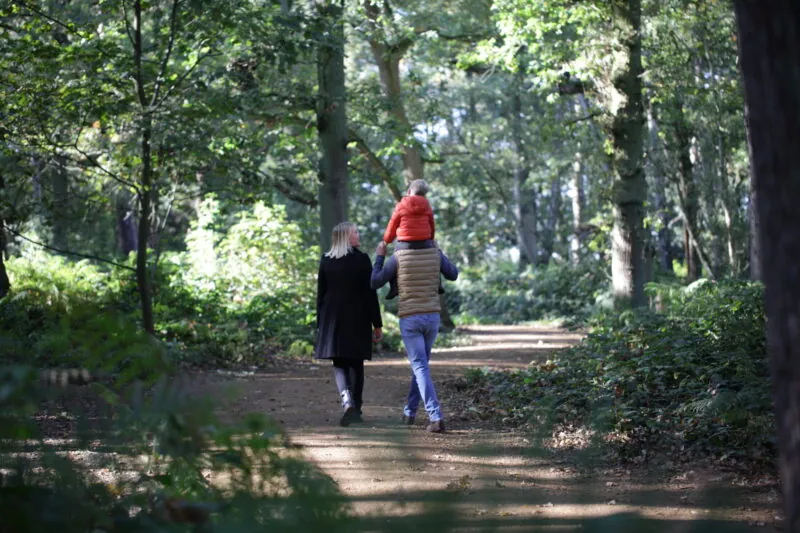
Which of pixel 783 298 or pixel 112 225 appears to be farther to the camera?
pixel 112 225

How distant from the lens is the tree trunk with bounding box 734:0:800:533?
7.72ft

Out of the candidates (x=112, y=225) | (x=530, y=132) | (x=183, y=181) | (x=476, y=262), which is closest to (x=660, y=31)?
(x=183, y=181)

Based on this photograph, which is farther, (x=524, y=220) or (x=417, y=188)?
(x=524, y=220)

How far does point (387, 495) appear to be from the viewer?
1890 mm

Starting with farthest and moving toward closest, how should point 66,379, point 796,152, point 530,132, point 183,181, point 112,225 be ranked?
point 530,132, point 112,225, point 183,181, point 66,379, point 796,152

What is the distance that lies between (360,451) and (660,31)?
57.6 feet

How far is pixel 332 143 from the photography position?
55.4 feet

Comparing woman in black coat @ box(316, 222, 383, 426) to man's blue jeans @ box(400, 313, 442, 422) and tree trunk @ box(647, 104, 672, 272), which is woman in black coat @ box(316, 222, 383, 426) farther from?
tree trunk @ box(647, 104, 672, 272)

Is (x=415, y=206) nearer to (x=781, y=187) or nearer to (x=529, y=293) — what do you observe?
(x=781, y=187)

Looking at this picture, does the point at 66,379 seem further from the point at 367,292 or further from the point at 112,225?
the point at 112,225

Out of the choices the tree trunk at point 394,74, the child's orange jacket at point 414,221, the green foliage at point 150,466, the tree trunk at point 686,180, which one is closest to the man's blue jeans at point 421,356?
the child's orange jacket at point 414,221

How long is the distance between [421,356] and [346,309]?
970mm

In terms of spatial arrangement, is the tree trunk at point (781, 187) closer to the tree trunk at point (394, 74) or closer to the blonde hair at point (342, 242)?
the blonde hair at point (342, 242)

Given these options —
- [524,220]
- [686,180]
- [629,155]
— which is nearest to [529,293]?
[524,220]
